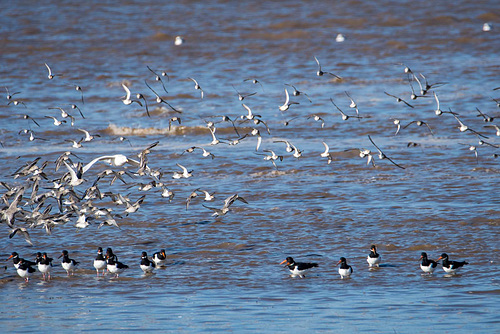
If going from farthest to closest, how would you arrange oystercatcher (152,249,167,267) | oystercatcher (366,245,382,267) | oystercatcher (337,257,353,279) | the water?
oystercatcher (152,249,167,267) → oystercatcher (366,245,382,267) → oystercatcher (337,257,353,279) → the water

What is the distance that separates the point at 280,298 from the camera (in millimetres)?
13930

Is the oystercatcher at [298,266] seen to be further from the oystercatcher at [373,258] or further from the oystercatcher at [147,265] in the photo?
the oystercatcher at [147,265]

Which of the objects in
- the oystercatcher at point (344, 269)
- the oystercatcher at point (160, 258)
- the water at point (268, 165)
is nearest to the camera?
the water at point (268, 165)

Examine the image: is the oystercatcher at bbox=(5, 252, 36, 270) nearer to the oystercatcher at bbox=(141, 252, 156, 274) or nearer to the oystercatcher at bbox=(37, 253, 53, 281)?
the oystercatcher at bbox=(37, 253, 53, 281)

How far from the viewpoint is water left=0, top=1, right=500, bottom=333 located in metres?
13.7

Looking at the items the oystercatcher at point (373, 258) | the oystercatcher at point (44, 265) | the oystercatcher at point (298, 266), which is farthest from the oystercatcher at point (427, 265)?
the oystercatcher at point (44, 265)

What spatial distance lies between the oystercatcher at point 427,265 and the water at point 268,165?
0.57 feet

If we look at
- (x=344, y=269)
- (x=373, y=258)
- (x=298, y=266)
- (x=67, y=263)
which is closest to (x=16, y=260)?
(x=67, y=263)

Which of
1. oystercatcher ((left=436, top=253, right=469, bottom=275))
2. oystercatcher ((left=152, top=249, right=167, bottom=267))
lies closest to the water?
oystercatcher ((left=436, top=253, right=469, bottom=275))

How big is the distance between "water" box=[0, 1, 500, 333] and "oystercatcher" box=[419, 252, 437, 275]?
0.57ft

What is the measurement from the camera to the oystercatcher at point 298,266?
15.1 metres

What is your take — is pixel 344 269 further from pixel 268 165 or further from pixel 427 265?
pixel 268 165

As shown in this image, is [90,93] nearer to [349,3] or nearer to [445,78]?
[445,78]

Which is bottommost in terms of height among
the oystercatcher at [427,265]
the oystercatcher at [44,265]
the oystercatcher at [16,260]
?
the oystercatcher at [16,260]
